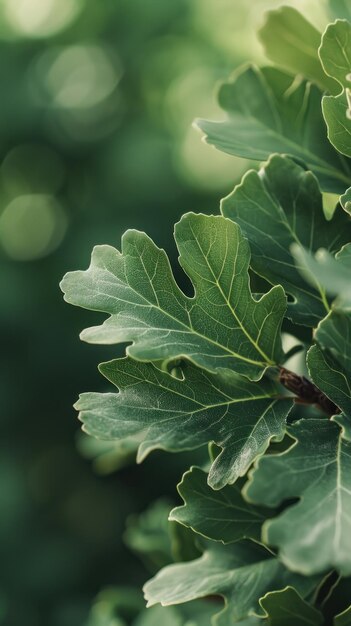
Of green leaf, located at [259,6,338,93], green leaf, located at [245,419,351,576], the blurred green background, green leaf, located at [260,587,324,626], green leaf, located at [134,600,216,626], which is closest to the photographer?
green leaf, located at [245,419,351,576]

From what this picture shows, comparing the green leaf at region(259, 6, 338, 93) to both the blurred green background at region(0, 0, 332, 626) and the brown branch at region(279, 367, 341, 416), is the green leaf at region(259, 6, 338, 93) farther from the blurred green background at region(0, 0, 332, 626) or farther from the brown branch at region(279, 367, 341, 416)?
the blurred green background at region(0, 0, 332, 626)

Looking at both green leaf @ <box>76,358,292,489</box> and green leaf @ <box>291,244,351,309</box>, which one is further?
green leaf @ <box>76,358,292,489</box>

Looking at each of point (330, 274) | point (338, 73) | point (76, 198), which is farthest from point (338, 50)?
point (76, 198)

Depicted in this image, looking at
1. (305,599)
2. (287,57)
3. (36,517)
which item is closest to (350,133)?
(287,57)

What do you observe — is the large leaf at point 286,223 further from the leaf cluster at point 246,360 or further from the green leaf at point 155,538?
the green leaf at point 155,538

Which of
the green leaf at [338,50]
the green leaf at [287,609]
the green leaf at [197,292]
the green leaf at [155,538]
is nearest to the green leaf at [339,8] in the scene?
the green leaf at [338,50]

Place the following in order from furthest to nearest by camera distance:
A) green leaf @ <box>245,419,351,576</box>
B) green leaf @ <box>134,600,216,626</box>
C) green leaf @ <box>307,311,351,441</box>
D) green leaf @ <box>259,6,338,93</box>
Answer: green leaf @ <box>134,600,216,626</box> → green leaf @ <box>259,6,338,93</box> → green leaf @ <box>307,311,351,441</box> → green leaf @ <box>245,419,351,576</box>

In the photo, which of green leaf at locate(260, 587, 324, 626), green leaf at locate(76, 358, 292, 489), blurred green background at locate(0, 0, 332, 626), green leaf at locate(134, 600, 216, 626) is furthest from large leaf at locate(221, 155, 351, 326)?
blurred green background at locate(0, 0, 332, 626)

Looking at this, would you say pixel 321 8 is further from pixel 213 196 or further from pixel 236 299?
pixel 213 196
